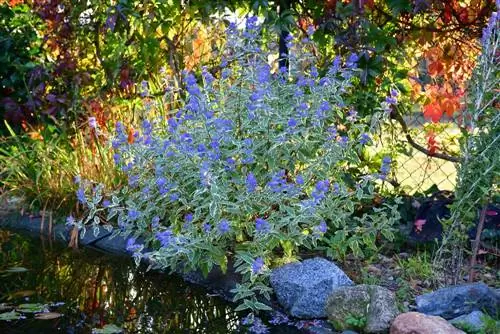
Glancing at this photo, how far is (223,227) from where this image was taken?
326 cm

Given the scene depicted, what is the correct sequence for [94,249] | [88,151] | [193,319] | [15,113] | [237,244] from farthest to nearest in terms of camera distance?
[15,113], [88,151], [94,249], [237,244], [193,319]

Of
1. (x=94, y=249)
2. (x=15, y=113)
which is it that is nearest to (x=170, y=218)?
(x=94, y=249)

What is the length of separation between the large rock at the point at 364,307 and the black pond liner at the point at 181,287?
11 centimetres

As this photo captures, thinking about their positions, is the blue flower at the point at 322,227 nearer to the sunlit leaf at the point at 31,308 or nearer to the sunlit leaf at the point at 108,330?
the sunlit leaf at the point at 108,330

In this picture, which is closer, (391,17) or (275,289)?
(275,289)

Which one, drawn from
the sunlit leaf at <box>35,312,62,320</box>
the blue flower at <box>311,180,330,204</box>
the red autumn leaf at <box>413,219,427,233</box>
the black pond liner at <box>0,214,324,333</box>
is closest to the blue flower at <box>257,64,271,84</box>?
the blue flower at <box>311,180,330,204</box>

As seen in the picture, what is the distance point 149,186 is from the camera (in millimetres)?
3928

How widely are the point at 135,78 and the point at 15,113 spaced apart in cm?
107

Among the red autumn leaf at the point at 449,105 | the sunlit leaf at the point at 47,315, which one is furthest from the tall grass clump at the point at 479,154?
the sunlit leaf at the point at 47,315

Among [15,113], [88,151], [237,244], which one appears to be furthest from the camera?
[15,113]

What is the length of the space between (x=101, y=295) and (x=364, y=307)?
4.48 feet

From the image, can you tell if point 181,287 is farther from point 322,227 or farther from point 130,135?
point 130,135

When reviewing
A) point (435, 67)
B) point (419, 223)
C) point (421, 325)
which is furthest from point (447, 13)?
point (421, 325)

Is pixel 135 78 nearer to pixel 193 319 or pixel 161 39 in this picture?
pixel 161 39
